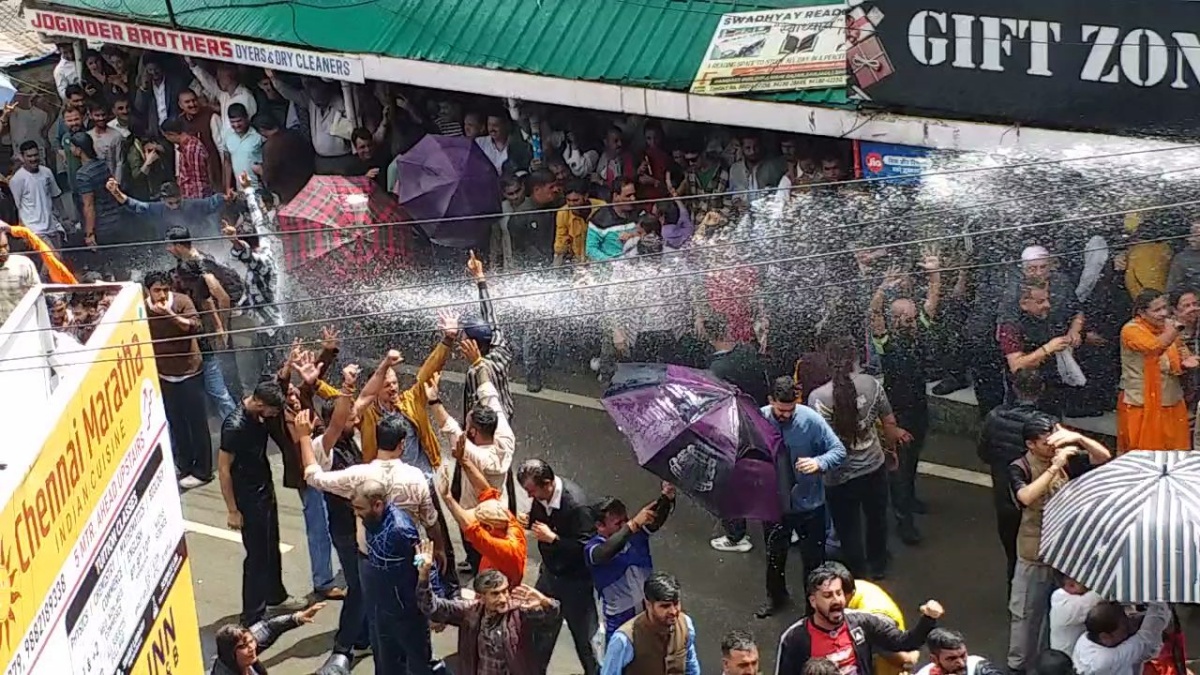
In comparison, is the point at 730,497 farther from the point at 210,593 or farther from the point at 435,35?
the point at 435,35

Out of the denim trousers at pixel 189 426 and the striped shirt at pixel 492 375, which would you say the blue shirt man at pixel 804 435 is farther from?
the denim trousers at pixel 189 426

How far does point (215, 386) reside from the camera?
12.6 metres

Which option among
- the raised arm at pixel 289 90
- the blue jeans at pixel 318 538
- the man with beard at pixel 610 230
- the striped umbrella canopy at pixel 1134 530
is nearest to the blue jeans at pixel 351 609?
the blue jeans at pixel 318 538

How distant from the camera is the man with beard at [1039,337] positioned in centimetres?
1048

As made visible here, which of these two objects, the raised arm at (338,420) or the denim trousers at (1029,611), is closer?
the denim trousers at (1029,611)

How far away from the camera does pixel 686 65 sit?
13945mm

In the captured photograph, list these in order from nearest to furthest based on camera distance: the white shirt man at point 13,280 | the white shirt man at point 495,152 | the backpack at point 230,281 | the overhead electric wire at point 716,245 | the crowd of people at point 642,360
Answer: the crowd of people at point 642,360 < the white shirt man at point 13,280 < the overhead electric wire at point 716,245 < the backpack at point 230,281 < the white shirt man at point 495,152

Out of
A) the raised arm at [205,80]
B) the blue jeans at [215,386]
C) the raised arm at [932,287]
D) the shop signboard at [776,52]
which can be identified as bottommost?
the blue jeans at [215,386]

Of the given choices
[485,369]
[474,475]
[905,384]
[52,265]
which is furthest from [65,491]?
[905,384]

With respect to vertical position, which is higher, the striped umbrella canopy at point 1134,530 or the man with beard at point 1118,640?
the striped umbrella canopy at point 1134,530

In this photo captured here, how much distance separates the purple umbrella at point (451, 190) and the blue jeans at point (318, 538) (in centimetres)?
425

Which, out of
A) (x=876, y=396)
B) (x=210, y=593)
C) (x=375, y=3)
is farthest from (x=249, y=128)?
(x=876, y=396)

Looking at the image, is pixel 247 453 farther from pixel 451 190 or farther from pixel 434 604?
pixel 451 190

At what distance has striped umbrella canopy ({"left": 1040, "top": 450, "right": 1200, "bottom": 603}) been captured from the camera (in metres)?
7.66
